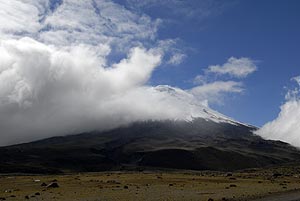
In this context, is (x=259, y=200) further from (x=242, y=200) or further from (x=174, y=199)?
(x=174, y=199)

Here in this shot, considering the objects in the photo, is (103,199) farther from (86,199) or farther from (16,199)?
(16,199)

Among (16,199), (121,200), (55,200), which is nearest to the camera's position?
(121,200)

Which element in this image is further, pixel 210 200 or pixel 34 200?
pixel 34 200

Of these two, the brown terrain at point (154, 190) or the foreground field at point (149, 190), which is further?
the foreground field at point (149, 190)

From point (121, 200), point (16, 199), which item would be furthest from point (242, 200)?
point (16, 199)

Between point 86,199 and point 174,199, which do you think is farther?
point 86,199

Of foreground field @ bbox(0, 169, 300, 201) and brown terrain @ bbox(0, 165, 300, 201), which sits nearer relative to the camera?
brown terrain @ bbox(0, 165, 300, 201)

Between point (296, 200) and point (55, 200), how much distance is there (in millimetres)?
28176

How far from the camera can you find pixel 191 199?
5422 centimetres

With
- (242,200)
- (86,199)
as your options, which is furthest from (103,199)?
(242,200)

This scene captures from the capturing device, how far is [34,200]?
58.2m

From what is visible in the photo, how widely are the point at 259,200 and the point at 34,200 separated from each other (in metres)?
27.1

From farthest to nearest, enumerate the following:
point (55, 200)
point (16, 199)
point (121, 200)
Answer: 1. point (16, 199)
2. point (55, 200)
3. point (121, 200)

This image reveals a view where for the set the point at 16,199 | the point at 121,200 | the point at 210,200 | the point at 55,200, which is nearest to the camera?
the point at 210,200
